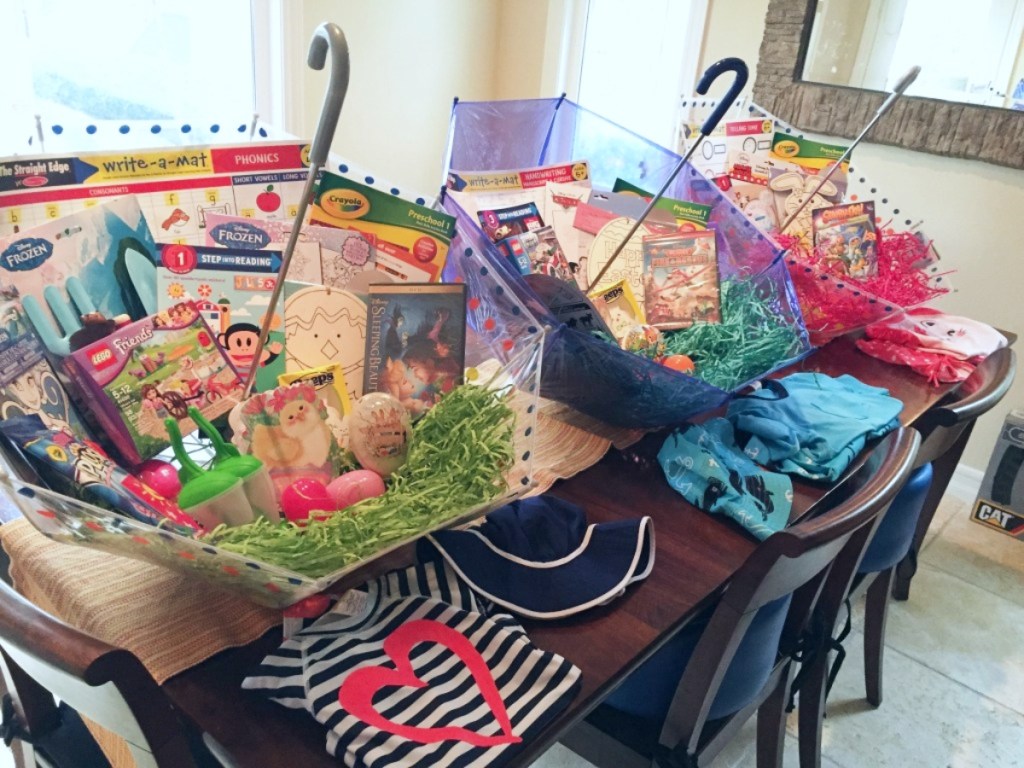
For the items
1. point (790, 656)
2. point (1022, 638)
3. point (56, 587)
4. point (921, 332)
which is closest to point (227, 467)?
point (56, 587)

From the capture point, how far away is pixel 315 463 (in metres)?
0.87

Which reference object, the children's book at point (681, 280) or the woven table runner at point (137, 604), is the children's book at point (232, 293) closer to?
the woven table runner at point (137, 604)

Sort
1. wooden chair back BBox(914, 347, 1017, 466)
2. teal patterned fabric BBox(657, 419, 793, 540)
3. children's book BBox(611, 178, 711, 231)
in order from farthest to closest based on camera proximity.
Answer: children's book BBox(611, 178, 711, 231) < wooden chair back BBox(914, 347, 1017, 466) < teal patterned fabric BBox(657, 419, 793, 540)

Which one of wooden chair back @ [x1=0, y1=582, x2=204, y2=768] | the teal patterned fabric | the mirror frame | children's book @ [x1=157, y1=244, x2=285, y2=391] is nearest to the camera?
wooden chair back @ [x1=0, y1=582, x2=204, y2=768]

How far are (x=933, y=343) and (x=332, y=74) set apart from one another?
1.39m

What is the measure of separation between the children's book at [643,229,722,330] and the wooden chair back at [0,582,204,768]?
99cm

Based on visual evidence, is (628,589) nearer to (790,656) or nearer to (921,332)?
(790,656)

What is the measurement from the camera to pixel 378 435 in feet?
2.89

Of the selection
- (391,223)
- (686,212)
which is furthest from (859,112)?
(391,223)

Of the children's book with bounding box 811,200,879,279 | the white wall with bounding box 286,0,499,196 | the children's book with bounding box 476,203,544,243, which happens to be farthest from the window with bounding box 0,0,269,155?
the children's book with bounding box 811,200,879,279

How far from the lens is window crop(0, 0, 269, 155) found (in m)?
2.21

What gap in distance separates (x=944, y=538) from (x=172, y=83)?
2.74m

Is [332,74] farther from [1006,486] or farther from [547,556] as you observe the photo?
[1006,486]

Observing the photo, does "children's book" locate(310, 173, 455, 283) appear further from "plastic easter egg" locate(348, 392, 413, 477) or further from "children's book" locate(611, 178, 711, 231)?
"children's book" locate(611, 178, 711, 231)
